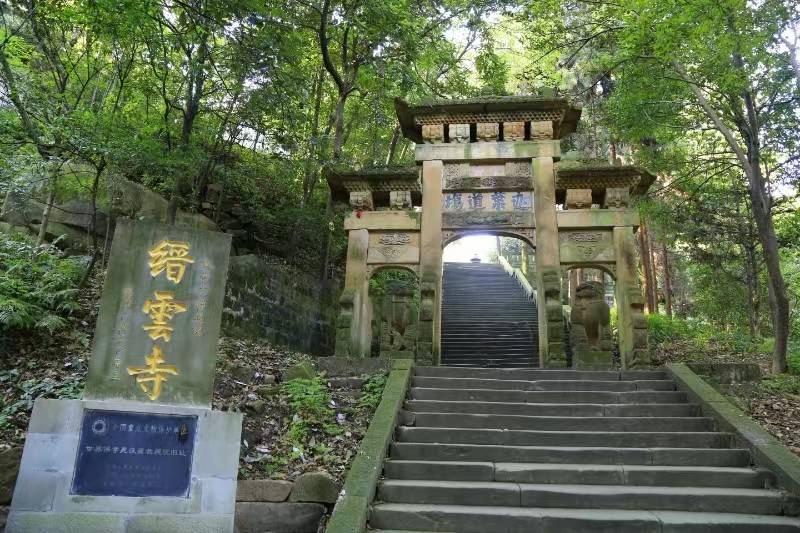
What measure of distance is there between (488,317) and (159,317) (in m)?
11.0

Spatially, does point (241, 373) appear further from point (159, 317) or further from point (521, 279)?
point (521, 279)

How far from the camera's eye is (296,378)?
785 centimetres

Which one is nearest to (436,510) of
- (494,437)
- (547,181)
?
(494,437)

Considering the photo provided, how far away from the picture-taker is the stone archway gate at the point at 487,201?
1030 centimetres

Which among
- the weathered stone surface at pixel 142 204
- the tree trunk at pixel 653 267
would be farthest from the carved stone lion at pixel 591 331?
the tree trunk at pixel 653 267

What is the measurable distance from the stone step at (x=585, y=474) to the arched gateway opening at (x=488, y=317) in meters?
5.60

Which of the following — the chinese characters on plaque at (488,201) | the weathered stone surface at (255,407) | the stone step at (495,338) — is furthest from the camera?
the stone step at (495,338)

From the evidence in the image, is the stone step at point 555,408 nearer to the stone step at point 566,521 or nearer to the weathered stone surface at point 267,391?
the weathered stone surface at point 267,391

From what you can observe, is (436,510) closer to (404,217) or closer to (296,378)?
(296,378)

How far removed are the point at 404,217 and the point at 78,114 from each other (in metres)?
5.81

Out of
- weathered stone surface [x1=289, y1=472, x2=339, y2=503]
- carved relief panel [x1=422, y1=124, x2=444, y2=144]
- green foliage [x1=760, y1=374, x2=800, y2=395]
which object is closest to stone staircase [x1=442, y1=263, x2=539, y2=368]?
green foliage [x1=760, y1=374, x2=800, y2=395]

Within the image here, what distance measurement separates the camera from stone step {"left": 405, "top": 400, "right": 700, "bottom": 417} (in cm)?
707

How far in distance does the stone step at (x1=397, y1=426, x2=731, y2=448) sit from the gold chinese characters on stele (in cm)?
285

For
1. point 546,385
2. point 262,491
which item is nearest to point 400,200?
point 546,385
